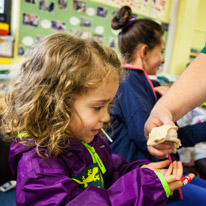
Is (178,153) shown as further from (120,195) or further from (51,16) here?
(51,16)

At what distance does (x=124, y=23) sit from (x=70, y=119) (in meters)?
1.02

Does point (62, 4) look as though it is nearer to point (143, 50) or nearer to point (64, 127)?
point (143, 50)

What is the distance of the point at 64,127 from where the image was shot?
64 centimetres

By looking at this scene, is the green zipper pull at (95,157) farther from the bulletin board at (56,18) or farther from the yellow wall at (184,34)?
the yellow wall at (184,34)

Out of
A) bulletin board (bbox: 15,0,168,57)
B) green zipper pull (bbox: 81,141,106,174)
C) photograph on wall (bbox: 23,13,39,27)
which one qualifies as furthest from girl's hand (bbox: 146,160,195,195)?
photograph on wall (bbox: 23,13,39,27)

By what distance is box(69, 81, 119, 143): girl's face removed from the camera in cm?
66

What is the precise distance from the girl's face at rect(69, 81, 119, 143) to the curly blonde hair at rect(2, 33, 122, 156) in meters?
0.02

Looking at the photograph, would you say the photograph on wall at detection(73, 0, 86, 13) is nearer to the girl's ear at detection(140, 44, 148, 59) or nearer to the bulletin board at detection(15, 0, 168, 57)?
the bulletin board at detection(15, 0, 168, 57)

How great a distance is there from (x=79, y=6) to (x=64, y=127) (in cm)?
182

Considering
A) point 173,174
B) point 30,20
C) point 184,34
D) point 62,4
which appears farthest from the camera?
point 184,34

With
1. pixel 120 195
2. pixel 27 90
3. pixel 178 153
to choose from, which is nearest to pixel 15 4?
A: pixel 27 90

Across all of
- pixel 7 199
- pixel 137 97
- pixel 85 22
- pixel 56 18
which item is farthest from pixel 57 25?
pixel 7 199

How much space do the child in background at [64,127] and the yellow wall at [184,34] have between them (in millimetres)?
2414

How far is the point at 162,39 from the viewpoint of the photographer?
1.50 m
